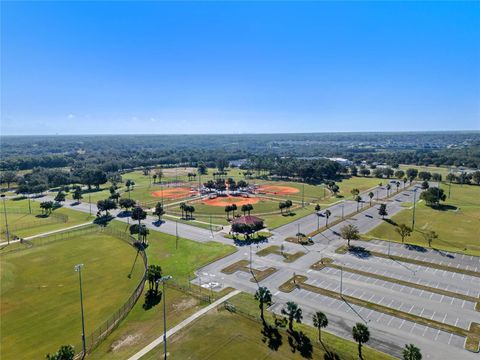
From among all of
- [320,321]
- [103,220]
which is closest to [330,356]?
[320,321]

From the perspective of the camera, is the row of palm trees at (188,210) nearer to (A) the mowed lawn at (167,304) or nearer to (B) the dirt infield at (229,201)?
(B) the dirt infield at (229,201)

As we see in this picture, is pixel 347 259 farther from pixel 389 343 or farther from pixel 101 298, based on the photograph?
pixel 101 298

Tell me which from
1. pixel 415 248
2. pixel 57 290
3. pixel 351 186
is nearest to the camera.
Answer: pixel 57 290

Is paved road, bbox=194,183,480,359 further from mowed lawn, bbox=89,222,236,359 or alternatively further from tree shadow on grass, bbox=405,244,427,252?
mowed lawn, bbox=89,222,236,359

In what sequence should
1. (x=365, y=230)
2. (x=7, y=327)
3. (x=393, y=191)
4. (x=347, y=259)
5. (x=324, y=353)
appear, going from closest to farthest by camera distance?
1. (x=324, y=353)
2. (x=7, y=327)
3. (x=347, y=259)
4. (x=365, y=230)
5. (x=393, y=191)

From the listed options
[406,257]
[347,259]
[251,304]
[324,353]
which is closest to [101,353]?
[251,304]

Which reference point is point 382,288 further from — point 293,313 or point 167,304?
point 167,304
